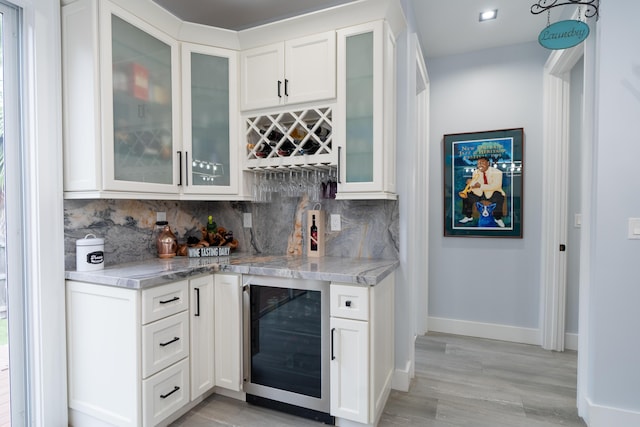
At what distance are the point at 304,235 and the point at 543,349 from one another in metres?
2.44

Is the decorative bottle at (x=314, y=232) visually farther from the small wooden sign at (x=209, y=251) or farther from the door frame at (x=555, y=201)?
the door frame at (x=555, y=201)

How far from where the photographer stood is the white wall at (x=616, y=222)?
1.82m

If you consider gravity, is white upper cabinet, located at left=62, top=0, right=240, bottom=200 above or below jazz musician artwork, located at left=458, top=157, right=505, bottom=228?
above

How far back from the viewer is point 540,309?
308cm

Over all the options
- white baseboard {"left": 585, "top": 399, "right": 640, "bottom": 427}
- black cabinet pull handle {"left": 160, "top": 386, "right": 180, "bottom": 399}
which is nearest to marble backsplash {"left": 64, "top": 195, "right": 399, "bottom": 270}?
black cabinet pull handle {"left": 160, "top": 386, "right": 180, "bottom": 399}

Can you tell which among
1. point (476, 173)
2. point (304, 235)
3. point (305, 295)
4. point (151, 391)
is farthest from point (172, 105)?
point (476, 173)

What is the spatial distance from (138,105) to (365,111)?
1408 mm

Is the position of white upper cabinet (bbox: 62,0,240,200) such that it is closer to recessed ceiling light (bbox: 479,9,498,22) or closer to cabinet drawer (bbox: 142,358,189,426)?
cabinet drawer (bbox: 142,358,189,426)

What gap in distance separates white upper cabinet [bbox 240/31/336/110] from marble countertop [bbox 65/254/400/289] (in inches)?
43.3

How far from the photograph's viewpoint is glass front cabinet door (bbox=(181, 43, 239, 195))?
7.63ft

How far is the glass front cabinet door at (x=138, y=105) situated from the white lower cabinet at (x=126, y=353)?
66cm

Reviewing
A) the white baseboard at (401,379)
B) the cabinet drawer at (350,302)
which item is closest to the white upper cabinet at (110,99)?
the cabinet drawer at (350,302)

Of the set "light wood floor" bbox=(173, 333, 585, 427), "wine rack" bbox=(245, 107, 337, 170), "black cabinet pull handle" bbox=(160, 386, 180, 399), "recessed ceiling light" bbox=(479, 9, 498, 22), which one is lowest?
"light wood floor" bbox=(173, 333, 585, 427)

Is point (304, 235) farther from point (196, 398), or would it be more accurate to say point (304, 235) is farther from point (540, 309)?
point (540, 309)
